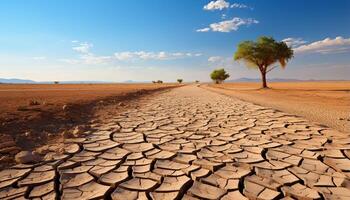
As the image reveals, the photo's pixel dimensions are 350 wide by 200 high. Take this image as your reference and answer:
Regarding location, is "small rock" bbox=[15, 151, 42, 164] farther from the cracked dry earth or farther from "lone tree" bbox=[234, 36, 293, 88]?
"lone tree" bbox=[234, 36, 293, 88]

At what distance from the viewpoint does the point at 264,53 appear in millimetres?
25609

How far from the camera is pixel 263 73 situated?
27219mm

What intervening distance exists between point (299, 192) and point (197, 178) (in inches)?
38.8

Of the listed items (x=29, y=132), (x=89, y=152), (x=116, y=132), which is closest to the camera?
(x=89, y=152)

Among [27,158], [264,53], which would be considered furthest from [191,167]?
[264,53]

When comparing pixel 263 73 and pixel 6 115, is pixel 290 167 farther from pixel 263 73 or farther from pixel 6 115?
pixel 263 73

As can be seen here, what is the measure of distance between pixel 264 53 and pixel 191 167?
83.1ft

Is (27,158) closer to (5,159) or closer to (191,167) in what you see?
(5,159)

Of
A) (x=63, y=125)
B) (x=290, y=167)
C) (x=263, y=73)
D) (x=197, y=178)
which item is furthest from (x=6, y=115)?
(x=263, y=73)

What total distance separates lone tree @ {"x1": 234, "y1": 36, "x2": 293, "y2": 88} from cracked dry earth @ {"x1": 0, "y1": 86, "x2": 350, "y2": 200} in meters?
22.8

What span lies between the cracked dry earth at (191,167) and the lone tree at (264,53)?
22.8 m

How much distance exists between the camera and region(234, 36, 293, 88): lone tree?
2562 cm

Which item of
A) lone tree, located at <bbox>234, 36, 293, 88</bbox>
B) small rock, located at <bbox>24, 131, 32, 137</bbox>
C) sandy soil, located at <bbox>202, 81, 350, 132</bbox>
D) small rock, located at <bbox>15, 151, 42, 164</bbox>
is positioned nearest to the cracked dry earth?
small rock, located at <bbox>15, 151, 42, 164</bbox>

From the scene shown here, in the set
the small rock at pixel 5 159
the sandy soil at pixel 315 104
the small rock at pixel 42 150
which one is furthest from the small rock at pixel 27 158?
the sandy soil at pixel 315 104
